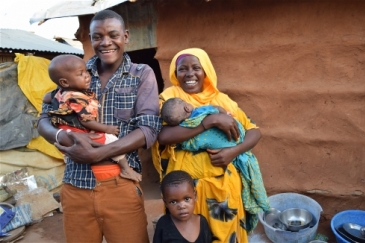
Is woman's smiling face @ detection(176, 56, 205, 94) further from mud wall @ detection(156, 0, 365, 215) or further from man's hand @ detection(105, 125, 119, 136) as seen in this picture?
mud wall @ detection(156, 0, 365, 215)

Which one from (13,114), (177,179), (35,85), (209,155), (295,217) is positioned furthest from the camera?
(35,85)

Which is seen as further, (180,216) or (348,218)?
(348,218)

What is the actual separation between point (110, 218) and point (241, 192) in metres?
0.85

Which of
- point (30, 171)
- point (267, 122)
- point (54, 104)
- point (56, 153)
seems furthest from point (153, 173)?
point (54, 104)

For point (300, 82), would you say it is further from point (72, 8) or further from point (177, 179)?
point (72, 8)

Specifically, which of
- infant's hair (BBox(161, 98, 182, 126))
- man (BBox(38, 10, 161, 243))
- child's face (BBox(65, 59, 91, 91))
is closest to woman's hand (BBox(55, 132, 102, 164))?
man (BBox(38, 10, 161, 243))

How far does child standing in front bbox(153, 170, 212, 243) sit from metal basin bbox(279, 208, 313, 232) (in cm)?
166

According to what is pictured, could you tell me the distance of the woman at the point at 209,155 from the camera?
185cm

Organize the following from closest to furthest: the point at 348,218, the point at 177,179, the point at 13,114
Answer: the point at 177,179
the point at 348,218
the point at 13,114

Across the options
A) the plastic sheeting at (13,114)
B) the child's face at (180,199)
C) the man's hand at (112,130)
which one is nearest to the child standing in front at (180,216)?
the child's face at (180,199)

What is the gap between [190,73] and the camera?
197 cm

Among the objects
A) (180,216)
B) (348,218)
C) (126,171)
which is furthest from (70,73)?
(348,218)

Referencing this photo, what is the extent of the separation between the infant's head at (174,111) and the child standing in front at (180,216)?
0.30m

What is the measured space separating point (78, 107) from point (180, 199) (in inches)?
29.2
